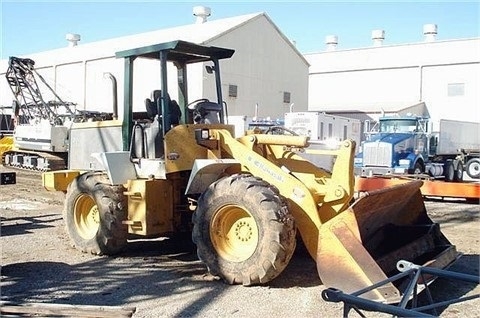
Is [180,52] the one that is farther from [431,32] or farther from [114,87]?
[431,32]

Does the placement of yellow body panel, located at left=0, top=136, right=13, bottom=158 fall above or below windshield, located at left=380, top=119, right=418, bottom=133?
below

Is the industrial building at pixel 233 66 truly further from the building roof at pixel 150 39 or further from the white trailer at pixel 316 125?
the white trailer at pixel 316 125

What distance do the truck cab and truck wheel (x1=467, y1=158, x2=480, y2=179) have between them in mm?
2446

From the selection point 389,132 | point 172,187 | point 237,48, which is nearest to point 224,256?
point 172,187

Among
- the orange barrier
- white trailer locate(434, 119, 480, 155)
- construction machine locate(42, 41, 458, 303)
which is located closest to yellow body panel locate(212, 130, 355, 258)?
construction machine locate(42, 41, 458, 303)

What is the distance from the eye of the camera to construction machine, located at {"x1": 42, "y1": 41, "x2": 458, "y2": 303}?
557cm

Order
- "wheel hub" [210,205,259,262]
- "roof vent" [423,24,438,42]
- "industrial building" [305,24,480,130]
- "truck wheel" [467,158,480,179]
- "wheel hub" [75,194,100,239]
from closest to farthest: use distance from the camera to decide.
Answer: "wheel hub" [210,205,259,262], "wheel hub" [75,194,100,239], "truck wheel" [467,158,480,179], "industrial building" [305,24,480,130], "roof vent" [423,24,438,42]

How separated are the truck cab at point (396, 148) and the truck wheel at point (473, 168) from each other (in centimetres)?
245

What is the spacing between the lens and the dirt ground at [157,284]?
5289 millimetres

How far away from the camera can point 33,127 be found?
62.8ft

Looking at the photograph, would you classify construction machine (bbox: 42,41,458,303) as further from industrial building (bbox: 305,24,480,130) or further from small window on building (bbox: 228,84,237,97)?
industrial building (bbox: 305,24,480,130)

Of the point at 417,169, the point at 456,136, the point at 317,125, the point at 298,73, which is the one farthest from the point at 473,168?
the point at 298,73

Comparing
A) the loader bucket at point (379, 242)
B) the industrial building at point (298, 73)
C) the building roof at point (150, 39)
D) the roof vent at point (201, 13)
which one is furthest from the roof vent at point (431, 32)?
the loader bucket at point (379, 242)

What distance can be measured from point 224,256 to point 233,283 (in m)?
0.30
